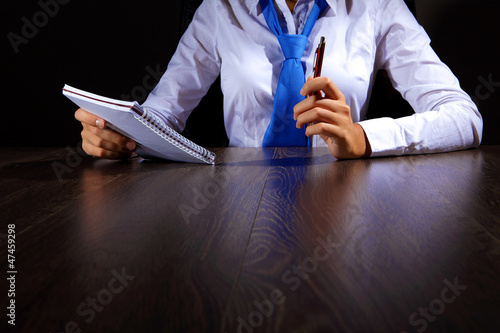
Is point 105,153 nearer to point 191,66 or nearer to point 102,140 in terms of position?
point 102,140

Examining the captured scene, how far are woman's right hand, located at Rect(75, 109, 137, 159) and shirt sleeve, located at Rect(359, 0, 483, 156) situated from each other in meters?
0.59

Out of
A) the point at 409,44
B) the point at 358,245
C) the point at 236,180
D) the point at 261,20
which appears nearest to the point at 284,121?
the point at 261,20

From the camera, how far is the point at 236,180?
27.6 inches

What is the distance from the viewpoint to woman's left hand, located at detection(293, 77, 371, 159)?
35.6 inches

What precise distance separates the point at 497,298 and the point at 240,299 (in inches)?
6.7

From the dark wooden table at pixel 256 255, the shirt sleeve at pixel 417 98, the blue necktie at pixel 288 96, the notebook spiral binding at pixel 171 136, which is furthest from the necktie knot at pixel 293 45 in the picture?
the dark wooden table at pixel 256 255

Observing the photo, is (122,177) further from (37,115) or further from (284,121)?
(37,115)

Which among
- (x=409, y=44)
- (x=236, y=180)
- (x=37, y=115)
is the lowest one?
(x=37, y=115)

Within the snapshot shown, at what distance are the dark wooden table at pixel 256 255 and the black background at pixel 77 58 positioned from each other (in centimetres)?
162

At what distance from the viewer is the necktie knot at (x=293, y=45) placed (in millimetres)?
1312

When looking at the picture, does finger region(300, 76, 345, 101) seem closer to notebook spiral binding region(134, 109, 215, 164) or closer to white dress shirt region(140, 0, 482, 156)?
notebook spiral binding region(134, 109, 215, 164)

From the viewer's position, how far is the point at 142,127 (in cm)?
80

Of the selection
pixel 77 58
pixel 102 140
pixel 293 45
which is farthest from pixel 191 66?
pixel 77 58

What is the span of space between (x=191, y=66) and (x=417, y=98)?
2.80 ft
